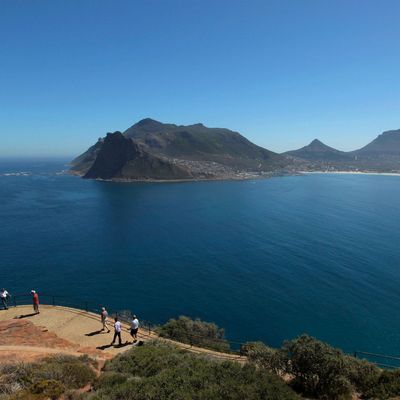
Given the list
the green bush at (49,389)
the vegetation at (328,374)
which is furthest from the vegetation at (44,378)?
the vegetation at (328,374)

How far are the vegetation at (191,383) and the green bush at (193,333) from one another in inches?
319

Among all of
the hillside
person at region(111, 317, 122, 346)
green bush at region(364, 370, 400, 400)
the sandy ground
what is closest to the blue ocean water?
the sandy ground

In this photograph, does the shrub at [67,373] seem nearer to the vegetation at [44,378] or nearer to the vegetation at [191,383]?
the vegetation at [44,378]

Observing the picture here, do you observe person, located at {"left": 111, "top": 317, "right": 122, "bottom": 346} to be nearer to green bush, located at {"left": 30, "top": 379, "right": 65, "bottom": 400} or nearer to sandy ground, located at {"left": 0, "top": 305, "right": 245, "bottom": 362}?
sandy ground, located at {"left": 0, "top": 305, "right": 245, "bottom": 362}

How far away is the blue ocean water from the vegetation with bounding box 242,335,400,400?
20725 mm

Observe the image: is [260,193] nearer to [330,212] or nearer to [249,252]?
[330,212]

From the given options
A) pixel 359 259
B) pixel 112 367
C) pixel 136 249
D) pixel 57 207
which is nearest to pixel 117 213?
pixel 57 207

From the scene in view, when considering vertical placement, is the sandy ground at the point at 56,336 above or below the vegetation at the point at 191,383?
below

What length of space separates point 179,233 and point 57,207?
49.5 meters

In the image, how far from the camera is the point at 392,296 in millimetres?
41688

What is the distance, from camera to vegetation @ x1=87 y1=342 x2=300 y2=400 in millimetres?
9672

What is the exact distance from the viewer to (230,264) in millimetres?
54344

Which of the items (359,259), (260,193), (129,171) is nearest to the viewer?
(359,259)

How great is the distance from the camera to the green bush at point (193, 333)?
2072 centimetres
